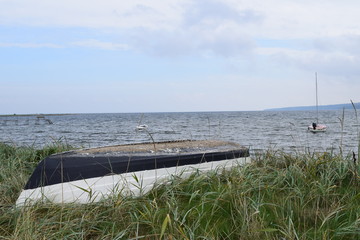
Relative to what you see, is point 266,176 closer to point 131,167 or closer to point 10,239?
point 131,167

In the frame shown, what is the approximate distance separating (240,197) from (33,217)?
1961mm

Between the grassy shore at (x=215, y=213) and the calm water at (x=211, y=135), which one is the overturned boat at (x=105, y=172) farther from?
→ the calm water at (x=211, y=135)

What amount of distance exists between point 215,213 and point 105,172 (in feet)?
4.57

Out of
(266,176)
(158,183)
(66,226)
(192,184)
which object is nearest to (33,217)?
(66,226)

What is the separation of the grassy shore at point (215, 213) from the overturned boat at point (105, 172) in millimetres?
180

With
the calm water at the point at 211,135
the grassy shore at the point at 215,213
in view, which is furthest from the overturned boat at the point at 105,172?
the calm water at the point at 211,135

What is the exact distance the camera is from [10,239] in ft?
9.81

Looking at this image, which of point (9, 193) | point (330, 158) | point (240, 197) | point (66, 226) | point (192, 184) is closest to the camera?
point (66, 226)

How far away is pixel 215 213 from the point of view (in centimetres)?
358

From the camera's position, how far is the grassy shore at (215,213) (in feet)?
10.3

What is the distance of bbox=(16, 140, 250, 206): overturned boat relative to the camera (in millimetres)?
4090

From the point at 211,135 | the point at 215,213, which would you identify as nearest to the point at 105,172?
the point at 215,213

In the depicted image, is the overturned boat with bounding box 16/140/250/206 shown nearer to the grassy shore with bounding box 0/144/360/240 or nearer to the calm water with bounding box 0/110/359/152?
the grassy shore with bounding box 0/144/360/240

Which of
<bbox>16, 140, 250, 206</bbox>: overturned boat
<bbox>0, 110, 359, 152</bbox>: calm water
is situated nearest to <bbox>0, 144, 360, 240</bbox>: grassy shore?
<bbox>16, 140, 250, 206</bbox>: overturned boat
